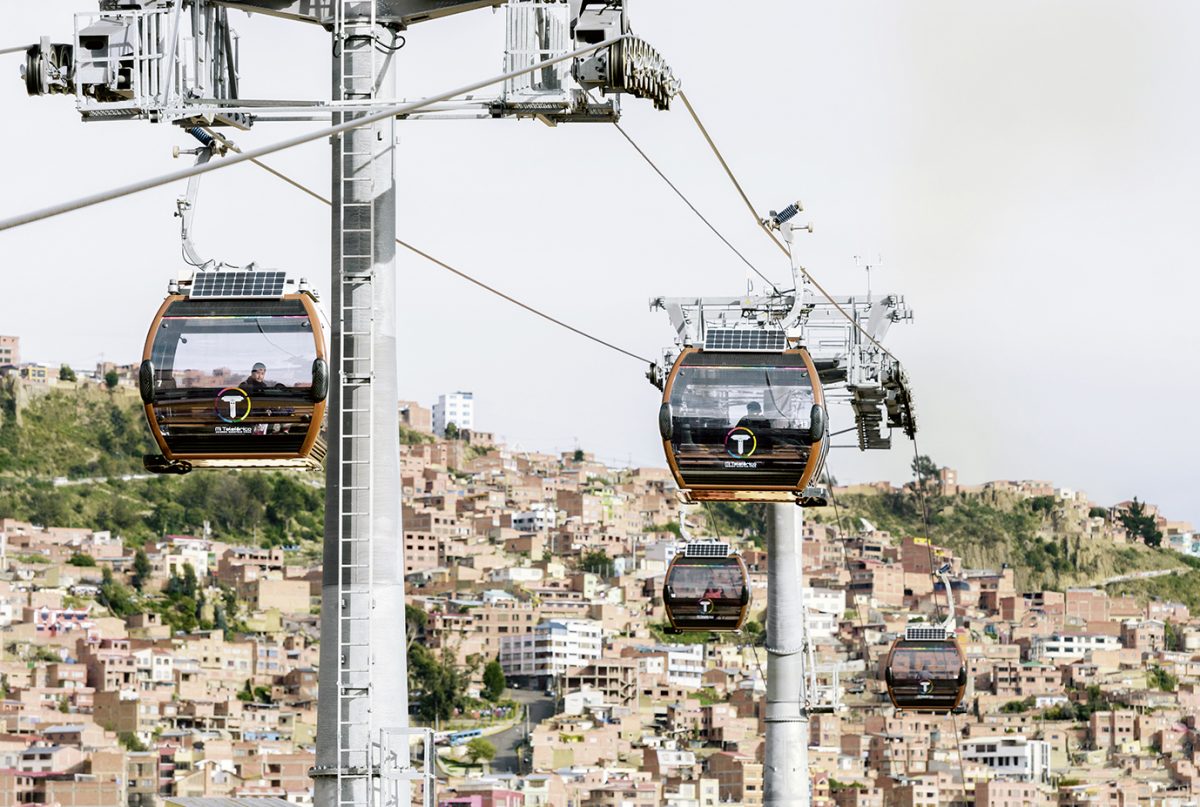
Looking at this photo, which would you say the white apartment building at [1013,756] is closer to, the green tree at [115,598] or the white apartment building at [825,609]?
the white apartment building at [825,609]

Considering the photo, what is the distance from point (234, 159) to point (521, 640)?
143830mm

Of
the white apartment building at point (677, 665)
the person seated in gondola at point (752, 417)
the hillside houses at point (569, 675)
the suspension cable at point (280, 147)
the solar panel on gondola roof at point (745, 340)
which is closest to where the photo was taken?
the suspension cable at point (280, 147)

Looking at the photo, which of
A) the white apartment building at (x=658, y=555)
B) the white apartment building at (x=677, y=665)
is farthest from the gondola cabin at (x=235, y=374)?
the white apartment building at (x=658, y=555)

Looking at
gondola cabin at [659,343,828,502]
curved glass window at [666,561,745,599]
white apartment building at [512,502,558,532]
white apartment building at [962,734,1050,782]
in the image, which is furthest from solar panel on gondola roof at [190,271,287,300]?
white apartment building at [512,502,558,532]

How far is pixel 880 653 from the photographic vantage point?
15612cm

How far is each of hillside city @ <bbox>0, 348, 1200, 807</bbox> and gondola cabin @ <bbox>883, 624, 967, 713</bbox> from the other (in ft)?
214

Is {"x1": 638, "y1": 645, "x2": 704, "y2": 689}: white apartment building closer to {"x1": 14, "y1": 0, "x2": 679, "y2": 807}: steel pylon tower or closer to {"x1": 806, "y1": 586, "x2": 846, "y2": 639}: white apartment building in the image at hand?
{"x1": 806, "y1": 586, "x2": 846, "y2": 639}: white apartment building

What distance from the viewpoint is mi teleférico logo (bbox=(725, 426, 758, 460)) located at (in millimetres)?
14750

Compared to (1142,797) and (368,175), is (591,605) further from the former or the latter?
(368,175)

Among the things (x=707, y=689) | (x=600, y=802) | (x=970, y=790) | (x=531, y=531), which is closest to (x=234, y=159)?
(x=600, y=802)

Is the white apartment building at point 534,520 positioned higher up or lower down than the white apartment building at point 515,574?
higher up

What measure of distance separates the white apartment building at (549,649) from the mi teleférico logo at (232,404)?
5399 inches

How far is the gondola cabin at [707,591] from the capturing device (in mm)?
25969

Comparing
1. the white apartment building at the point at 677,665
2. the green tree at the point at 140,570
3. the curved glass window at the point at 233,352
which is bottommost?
the white apartment building at the point at 677,665
